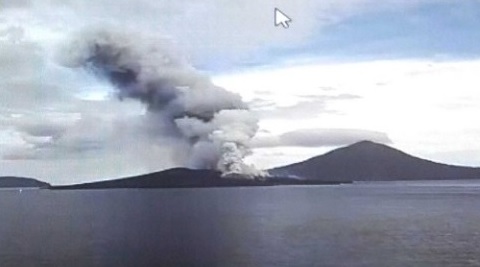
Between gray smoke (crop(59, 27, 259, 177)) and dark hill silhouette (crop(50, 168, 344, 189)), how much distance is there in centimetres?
3

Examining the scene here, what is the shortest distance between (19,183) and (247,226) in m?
0.98

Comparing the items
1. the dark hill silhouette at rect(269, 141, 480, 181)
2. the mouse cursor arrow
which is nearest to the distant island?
the dark hill silhouette at rect(269, 141, 480, 181)

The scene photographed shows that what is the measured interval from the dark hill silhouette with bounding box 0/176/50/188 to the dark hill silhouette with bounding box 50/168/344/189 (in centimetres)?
6

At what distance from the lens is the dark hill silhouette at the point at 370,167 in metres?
4.16

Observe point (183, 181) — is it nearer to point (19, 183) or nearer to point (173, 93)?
point (173, 93)

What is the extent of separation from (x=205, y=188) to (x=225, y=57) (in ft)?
1.86

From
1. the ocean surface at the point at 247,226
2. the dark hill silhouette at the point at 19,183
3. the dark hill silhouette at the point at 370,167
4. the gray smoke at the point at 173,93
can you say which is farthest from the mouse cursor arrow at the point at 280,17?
the dark hill silhouette at the point at 19,183

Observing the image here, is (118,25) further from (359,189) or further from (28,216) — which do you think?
(359,189)

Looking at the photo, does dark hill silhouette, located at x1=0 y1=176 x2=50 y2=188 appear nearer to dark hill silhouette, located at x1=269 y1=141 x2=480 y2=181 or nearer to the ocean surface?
the ocean surface

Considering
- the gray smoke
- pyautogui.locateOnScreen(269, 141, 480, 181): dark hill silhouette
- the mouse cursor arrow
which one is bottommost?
pyautogui.locateOnScreen(269, 141, 480, 181): dark hill silhouette

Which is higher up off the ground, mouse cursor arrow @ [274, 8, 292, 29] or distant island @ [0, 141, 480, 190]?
mouse cursor arrow @ [274, 8, 292, 29]

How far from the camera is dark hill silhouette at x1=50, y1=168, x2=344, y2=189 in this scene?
4.16 m

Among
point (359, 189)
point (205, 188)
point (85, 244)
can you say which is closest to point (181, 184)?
point (205, 188)

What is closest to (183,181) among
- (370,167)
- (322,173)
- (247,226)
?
(247,226)
